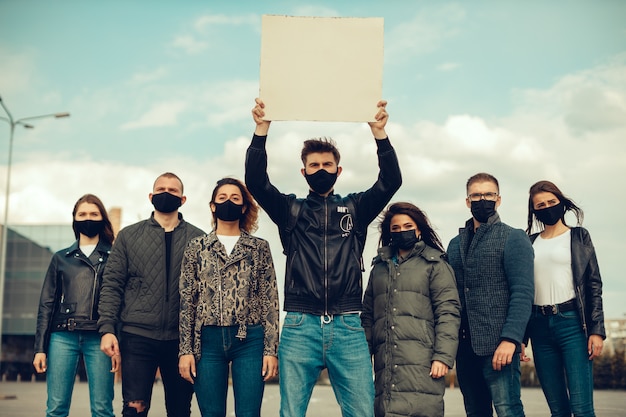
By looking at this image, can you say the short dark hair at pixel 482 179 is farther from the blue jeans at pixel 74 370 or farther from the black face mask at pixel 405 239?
the blue jeans at pixel 74 370

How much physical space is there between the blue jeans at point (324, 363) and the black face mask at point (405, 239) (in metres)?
0.78

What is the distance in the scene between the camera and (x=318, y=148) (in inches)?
190

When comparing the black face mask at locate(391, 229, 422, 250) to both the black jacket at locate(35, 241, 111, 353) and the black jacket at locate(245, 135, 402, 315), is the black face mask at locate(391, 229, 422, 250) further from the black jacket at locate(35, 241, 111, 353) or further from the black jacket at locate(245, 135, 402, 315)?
the black jacket at locate(35, 241, 111, 353)

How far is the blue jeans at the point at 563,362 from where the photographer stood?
5.14m

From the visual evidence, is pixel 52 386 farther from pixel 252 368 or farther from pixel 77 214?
pixel 252 368

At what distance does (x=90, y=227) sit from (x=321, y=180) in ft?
6.86

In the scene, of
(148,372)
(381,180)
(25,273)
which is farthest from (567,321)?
(25,273)

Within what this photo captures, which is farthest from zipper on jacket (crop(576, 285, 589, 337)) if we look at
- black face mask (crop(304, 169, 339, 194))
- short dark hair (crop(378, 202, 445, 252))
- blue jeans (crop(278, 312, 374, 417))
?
black face mask (crop(304, 169, 339, 194))

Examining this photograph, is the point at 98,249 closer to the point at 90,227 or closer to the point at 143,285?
the point at 90,227

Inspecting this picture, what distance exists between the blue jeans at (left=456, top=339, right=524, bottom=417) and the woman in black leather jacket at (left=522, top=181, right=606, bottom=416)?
42 centimetres

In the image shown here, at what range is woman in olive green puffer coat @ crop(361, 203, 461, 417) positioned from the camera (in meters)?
4.53

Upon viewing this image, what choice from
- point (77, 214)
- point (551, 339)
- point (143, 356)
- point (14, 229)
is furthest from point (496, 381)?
point (14, 229)

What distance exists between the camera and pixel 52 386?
212 inches

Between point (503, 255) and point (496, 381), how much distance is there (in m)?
0.85
